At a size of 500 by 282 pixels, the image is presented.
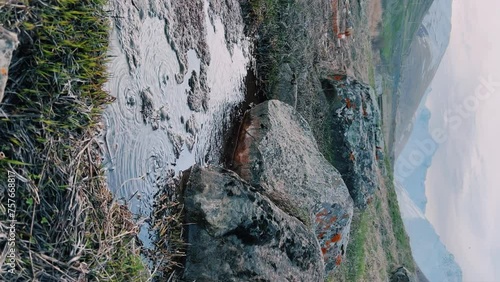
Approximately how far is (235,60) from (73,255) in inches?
204

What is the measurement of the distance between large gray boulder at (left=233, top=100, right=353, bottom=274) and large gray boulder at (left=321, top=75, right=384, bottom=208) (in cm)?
196

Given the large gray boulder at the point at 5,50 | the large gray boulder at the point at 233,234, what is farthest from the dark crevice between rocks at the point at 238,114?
the large gray boulder at the point at 5,50

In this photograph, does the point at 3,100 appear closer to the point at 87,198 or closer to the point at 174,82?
the point at 87,198

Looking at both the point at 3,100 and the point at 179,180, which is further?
the point at 179,180

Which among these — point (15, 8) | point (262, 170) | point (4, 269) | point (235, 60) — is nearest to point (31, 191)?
point (4, 269)

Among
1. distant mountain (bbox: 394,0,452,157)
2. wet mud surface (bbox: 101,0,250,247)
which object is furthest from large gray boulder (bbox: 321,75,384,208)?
distant mountain (bbox: 394,0,452,157)

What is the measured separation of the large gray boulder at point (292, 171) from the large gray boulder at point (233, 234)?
2.49 ft

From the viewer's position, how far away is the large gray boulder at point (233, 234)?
5.69 m

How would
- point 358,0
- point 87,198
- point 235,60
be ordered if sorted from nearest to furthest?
1. point 87,198
2. point 235,60
3. point 358,0

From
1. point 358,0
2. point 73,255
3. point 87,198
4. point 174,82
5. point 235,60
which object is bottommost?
point 73,255

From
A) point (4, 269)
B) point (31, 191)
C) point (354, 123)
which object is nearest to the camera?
point (4, 269)

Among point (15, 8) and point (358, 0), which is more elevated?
point (358, 0)

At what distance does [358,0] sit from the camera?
1588 centimetres

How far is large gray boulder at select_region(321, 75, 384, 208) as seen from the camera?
35.0ft
